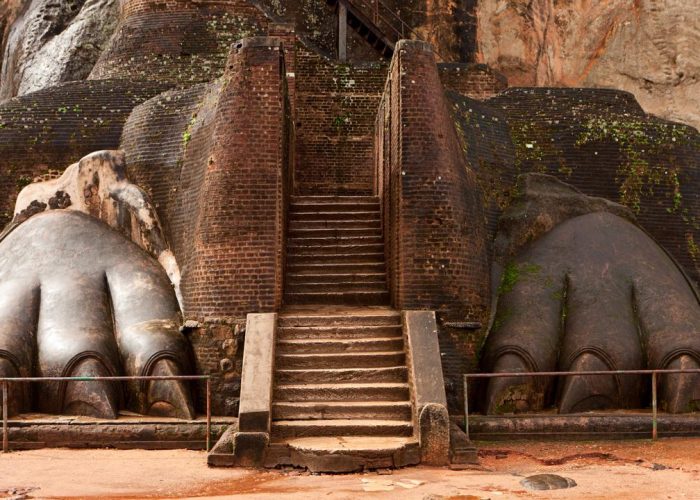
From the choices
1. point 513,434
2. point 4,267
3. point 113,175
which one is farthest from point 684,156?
point 4,267

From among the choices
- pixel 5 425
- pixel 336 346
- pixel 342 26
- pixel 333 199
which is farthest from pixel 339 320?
pixel 342 26

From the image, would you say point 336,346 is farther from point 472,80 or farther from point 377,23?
point 377,23

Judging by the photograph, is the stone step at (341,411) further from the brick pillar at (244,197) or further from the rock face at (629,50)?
the rock face at (629,50)

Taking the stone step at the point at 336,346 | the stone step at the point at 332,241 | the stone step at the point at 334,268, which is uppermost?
the stone step at the point at 332,241

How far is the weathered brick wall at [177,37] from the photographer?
1814cm

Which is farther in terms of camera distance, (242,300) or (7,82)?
(7,82)

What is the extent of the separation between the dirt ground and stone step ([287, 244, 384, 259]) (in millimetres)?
3704

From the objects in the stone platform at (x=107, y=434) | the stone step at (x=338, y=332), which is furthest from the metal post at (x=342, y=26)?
the stone platform at (x=107, y=434)

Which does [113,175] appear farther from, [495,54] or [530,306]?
[495,54]

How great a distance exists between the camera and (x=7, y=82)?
23984mm

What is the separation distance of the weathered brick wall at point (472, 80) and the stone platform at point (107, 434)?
378 inches

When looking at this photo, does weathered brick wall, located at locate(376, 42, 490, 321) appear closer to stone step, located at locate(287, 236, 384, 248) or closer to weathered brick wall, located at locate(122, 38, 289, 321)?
stone step, located at locate(287, 236, 384, 248)

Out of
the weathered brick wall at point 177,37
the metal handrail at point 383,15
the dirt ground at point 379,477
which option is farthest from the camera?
the metal handrail at point 383,15

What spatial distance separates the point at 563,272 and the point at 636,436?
108 inches
